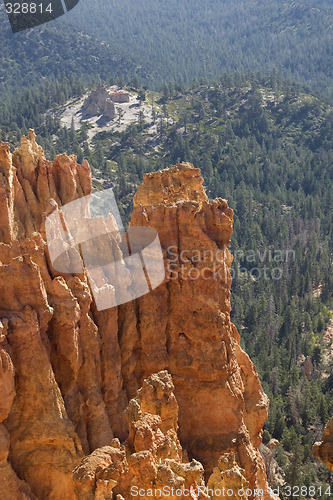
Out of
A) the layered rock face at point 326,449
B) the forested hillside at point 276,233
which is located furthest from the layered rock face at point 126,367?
the forested hillside at point 276,233

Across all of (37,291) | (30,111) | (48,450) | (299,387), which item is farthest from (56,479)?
(30,111)

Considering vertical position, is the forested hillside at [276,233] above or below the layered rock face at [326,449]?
below

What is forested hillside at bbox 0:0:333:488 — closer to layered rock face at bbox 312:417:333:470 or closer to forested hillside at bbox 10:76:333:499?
forested hillside at bbox 10:76:333:499

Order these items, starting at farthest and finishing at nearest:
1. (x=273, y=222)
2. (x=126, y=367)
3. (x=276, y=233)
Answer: (x=273, y=222) → (x=276, y=233) → (x=126, y=367)

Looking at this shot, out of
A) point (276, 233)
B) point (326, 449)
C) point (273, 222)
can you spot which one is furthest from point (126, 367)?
point (273, 222)

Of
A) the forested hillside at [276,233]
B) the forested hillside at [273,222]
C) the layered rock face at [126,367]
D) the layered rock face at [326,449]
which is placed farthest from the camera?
the forested hillside at [273,222]

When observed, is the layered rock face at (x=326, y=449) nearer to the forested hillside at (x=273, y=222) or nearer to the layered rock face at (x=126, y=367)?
the layered rock face at (x=126, y=367)

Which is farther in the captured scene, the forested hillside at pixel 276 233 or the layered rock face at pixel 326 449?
the forested hillside at pixel 276 233

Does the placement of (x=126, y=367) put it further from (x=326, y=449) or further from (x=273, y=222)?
(x=273, y=222)
